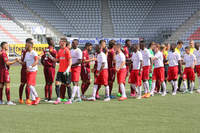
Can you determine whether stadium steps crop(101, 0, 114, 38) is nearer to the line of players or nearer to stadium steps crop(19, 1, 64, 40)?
stadium steps crop(19, 1, 64, 40)

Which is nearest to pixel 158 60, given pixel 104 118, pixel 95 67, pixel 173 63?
pixel 173 63

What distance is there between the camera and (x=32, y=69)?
10.2m

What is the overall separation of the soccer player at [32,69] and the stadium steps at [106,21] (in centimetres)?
3612

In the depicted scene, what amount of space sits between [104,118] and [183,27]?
39327mm

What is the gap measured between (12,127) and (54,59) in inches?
164

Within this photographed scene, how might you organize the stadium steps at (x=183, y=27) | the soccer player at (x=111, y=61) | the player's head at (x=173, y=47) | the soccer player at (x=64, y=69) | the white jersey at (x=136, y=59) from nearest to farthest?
the soccer player at (x=64, y=69)
the white jersey at (x=136, y=59)
the soccer player at (x=111, y=61)
the player's head at (x=173, y=47)
the stadium steps at (x=183, y=27)

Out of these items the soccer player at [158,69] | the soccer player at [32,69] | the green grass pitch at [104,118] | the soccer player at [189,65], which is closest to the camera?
the green grass pitch at [104,118]

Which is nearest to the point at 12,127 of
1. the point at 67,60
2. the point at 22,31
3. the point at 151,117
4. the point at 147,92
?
the point at 151,117

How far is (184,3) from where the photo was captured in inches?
1849

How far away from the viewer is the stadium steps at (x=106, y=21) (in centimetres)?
4641

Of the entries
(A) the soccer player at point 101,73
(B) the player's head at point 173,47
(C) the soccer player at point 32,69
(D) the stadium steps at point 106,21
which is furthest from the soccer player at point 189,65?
(D) the stadium steps at point 106,21

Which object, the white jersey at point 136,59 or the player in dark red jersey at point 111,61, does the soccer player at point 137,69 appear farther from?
the player in dark red jersey at point 111,61

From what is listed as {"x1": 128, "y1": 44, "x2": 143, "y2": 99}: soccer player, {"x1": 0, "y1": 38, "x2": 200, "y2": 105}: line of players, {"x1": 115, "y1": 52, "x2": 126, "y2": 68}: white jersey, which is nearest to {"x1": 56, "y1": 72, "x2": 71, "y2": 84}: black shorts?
{"x1": 0, "y1": 38, "x2": 200, "y2": 105}: line of players

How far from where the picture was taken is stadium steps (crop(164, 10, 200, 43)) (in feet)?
147
